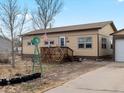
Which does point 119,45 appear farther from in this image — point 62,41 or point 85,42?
point 62,41

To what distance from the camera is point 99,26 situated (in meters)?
22.0

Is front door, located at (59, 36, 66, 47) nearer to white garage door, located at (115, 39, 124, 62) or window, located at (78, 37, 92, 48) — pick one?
window, located at (78, 37, 92, 48)

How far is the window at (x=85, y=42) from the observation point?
22844mm

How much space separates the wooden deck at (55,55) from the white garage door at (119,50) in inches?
175

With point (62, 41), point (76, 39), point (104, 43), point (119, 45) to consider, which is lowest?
point (119, 45)

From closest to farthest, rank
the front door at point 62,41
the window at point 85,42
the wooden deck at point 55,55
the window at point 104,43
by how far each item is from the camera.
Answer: the wooden deck at point 55,55
the window at point 85,42
the window at point 104,43
the front door at point 62,41

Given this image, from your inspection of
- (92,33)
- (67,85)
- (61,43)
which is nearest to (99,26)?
(92,33)

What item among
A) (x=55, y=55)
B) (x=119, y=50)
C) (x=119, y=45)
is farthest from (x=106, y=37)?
(x=55, y=55)

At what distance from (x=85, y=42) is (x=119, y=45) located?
3.76 m

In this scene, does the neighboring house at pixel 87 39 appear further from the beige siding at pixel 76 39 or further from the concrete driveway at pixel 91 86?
the concrete driveway at pixel 91 86

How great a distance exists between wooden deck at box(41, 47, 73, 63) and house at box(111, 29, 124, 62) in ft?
14.6

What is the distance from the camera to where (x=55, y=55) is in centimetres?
2100

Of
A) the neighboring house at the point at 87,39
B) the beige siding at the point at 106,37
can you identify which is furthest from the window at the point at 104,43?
the beige siding at the point at 106,37

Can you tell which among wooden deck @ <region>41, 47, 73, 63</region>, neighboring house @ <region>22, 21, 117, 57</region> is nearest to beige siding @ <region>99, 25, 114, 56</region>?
neighboring house @ <region>22, 21, 117, 57</region>
